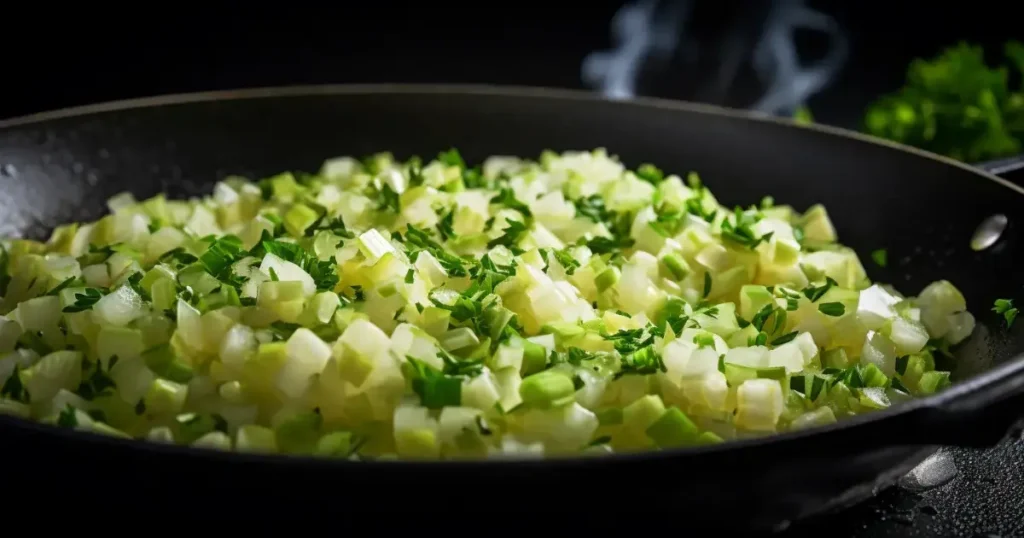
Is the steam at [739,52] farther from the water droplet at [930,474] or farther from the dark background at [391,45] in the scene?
the water droplet at [930,474]

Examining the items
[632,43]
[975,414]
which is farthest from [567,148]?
[632,43]

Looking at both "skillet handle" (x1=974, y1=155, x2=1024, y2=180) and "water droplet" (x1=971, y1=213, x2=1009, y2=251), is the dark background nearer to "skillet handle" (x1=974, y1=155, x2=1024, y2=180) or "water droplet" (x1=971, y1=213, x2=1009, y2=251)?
"skillet handle" (x1=974, y1=155, x2=1024, y2=180)

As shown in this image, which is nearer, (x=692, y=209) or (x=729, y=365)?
(x=729, y=365)

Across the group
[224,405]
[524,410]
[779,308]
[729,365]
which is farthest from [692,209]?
[224,405]

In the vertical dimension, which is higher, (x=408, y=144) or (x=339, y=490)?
(x=408, y=144)

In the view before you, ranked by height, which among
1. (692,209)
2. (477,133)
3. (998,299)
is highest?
(477,133)

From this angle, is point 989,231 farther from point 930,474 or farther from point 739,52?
point 739,52

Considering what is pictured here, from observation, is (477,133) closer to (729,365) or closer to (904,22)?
(729,365)

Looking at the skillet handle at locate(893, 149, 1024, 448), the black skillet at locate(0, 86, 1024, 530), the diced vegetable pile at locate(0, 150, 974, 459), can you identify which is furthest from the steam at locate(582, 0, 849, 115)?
the skillet handle at locate(893, 149, 1024, 448)
